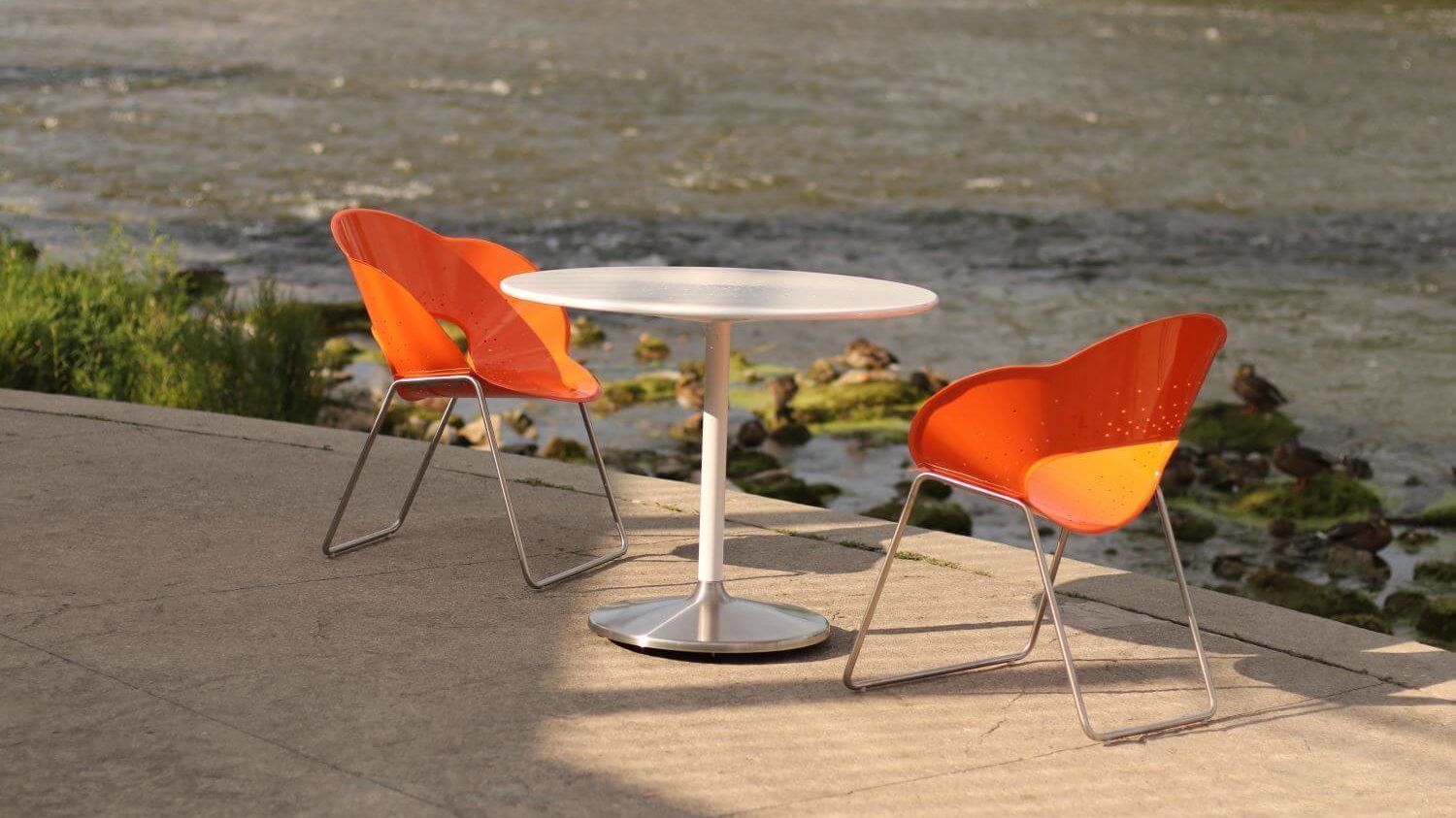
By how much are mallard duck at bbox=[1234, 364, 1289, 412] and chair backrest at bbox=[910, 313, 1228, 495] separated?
5899mm

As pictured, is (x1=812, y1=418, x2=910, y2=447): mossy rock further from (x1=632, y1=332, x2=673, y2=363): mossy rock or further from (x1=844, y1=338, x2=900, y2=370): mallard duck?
(x1=632, y1=332, x2=673, y2=363): mossy rock

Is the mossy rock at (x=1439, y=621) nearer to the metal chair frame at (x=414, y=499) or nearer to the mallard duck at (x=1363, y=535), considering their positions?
the mallard duck at (x=1363, y=535)

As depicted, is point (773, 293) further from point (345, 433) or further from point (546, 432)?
point (546, 432)

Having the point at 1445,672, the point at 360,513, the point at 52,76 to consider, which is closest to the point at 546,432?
the point at 360,513

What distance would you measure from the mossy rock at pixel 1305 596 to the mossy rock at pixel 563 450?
3015 mm

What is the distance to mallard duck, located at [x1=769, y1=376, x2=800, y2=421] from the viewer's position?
8852mm

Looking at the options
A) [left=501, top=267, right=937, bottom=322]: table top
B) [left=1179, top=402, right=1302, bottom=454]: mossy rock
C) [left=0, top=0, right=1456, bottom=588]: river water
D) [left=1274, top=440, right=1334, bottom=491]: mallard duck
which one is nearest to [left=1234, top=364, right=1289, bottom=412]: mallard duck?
[left=1179, top=402, right=1302, bottom=454]: mossy rock

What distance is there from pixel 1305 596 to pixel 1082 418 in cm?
290

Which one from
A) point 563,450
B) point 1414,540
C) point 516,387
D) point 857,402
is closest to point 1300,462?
point 1414,540

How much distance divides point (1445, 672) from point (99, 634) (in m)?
3.02

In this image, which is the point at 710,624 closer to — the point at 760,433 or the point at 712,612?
Answer: the point at 712,612

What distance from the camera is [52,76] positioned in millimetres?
27062

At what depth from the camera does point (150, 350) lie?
7.39 m

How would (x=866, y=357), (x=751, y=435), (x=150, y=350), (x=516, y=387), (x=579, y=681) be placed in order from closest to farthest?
(x=579, y=681) → (x=516, y=387) → (x=150, y=350) → (x=751, y=435) → (x=866, y=357)
